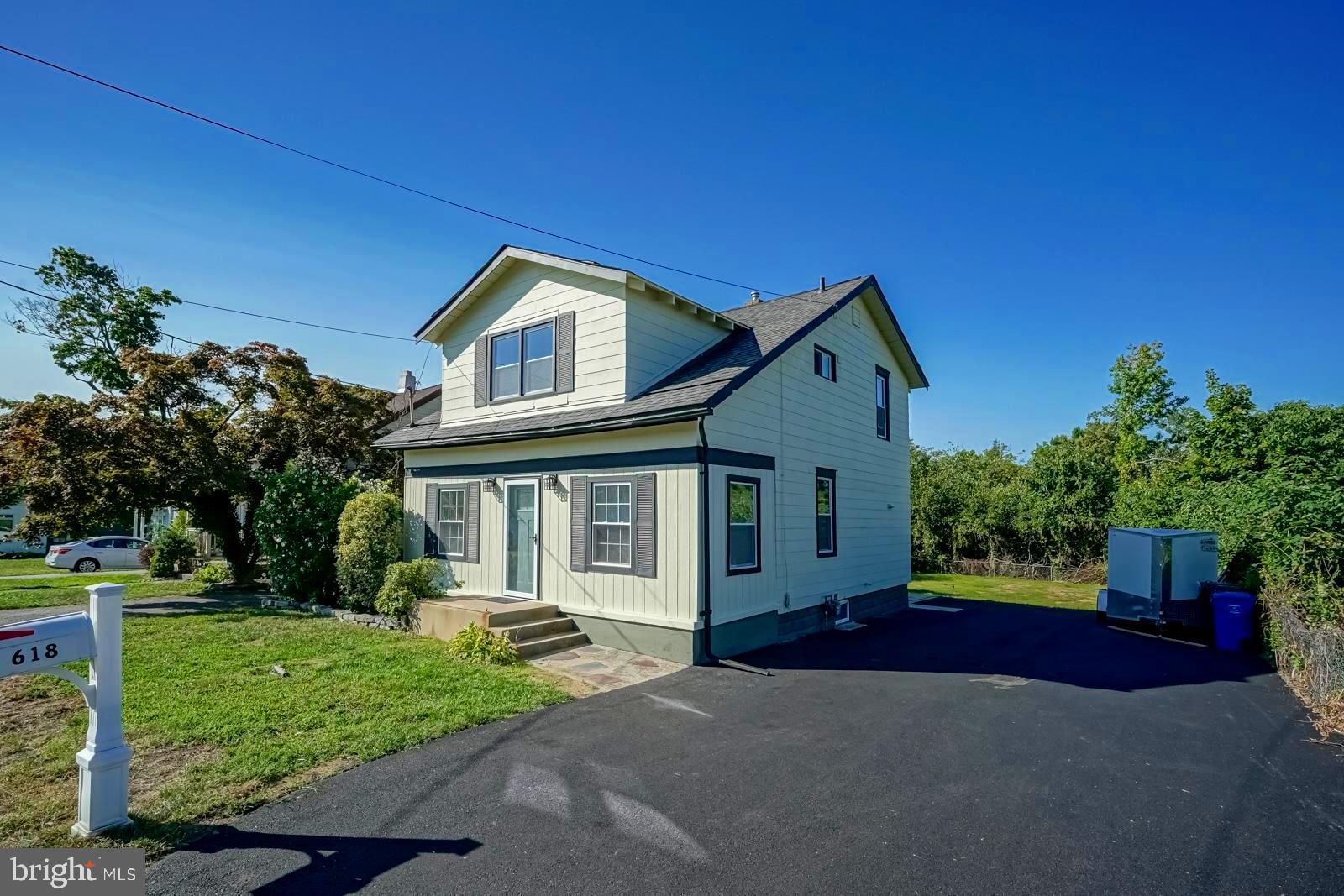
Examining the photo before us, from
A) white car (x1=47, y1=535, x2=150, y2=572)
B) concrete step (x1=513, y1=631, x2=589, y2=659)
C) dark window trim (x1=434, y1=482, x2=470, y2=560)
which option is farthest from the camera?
white car (x1=47, y1=535, x2=150, y2=572)

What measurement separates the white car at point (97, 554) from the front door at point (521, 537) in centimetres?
2040

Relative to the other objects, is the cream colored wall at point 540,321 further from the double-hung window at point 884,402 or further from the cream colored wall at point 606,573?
the double-hung window at point 884,402

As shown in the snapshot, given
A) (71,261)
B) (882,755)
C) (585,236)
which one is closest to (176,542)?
(71,261)

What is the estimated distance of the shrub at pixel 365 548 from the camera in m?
12.5

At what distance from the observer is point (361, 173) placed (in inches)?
422

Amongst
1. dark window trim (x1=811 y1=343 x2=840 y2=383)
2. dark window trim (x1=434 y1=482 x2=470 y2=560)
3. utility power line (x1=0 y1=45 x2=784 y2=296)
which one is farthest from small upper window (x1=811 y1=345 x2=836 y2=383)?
dark window trim (x1=434 y1=482 x2=470 y2=560)

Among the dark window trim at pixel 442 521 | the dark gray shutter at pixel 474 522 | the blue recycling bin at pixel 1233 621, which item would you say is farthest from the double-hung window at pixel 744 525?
the blue recycling bin at pixel 1233 621

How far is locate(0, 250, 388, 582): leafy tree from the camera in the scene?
42.9 ft

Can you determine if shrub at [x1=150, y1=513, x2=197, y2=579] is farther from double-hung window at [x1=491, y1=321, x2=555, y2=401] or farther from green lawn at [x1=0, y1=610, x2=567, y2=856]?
double-hung window at [x1=491, y1=321, x2=555, y2=401]

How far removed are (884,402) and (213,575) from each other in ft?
60.3

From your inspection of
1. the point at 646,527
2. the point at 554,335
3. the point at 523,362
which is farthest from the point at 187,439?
the point at 646,527

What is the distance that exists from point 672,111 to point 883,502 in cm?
950

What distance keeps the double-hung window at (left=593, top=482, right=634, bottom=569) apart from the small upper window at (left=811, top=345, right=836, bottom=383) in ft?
15.1

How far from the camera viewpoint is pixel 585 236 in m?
12.6
